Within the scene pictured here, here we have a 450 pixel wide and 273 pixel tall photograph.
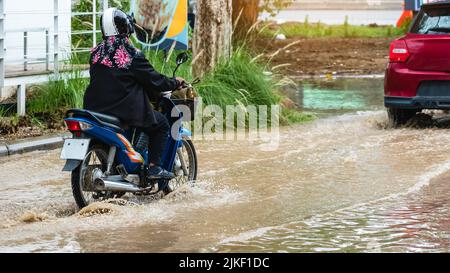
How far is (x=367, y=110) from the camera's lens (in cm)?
1752

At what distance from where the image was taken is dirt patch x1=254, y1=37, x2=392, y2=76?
76.6ft

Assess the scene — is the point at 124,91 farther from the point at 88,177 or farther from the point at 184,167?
the point at 184,167

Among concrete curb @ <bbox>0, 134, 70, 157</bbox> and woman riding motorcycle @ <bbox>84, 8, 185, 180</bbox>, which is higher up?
woman riding motorcycle @ <bbox>84, 8, 185, 180</bbox>

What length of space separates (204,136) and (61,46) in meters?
2.92

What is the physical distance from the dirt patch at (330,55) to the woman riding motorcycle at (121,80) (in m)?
12.2

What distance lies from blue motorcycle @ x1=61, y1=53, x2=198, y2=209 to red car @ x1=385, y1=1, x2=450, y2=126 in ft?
16.8

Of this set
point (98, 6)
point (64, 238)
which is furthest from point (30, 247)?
point (98, 6)

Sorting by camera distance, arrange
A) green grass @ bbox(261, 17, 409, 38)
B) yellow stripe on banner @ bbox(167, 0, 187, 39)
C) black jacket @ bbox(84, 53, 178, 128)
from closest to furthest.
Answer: black jacket @ bbox(84, 53, 178, 128) → yellow stripe on banner @ bbox(167, 0, 187, 39) → green grass @ bbox(261, 17, 409, 38)

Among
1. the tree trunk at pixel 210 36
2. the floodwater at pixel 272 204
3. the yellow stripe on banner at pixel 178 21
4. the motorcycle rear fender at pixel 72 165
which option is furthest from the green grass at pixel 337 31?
the motorcycle rear fender at pixel 72 165

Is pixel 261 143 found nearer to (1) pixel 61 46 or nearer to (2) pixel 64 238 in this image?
(1) pixel 61 46

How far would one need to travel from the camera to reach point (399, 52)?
15.0 meters

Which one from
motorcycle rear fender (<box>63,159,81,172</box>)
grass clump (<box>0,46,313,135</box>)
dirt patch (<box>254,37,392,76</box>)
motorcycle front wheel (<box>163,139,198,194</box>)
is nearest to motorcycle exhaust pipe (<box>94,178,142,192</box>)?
motorcycle rear fender (<box>63,159,81,172</box>)

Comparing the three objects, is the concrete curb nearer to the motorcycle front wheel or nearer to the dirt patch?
the motorcycle front wheel

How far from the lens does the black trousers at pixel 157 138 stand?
32.6ft
